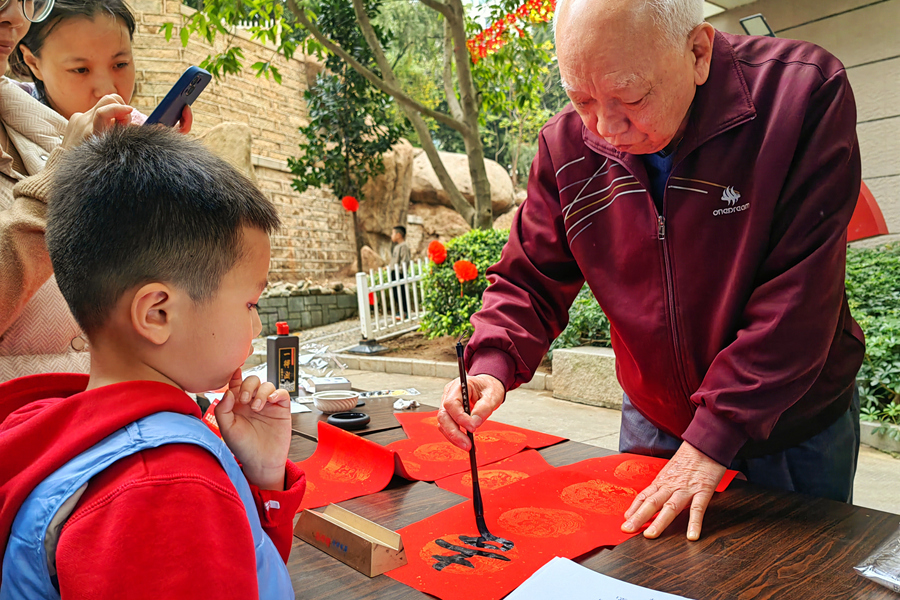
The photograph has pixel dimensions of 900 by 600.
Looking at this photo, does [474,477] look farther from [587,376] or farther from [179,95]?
[587,376]

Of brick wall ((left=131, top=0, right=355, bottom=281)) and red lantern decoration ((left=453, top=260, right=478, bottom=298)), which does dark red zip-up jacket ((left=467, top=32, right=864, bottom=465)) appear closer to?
red lantern decoration ((left=453, top=260, right=478, bottom=298))

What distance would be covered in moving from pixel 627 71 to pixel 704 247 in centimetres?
42

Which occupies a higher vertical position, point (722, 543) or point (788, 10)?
point (788, 10)

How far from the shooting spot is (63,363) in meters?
1.42

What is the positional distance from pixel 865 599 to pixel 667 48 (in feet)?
3.25

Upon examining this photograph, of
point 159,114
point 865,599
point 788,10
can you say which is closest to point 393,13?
point 788,10

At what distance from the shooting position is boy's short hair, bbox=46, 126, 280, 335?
0.72 m

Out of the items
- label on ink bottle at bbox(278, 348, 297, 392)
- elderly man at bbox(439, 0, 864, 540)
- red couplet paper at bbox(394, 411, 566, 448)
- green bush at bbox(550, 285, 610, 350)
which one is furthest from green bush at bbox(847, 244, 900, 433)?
label on ink bottle at bbox(278, 348, 297, 392)

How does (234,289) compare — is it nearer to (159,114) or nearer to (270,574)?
(270,574)

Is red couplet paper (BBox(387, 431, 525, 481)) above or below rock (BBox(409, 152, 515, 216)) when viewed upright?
below

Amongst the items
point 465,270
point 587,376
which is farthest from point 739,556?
point 465,270

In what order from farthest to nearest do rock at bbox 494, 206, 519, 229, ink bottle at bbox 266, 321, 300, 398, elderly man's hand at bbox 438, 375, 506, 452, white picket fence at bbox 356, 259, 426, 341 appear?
rock at bbox 494, 206, 519, 229 < white picket fence at bbox 356, 259, 426, 341 < ink bottle at bbox 266, 321, 300, 398 < elderly man's hand at bbox 438, 375, 506, 452

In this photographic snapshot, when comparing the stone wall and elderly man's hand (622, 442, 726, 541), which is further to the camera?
the stone wall

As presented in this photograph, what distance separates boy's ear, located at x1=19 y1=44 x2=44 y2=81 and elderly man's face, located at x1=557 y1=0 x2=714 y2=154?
1413mm
